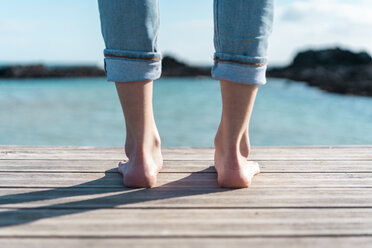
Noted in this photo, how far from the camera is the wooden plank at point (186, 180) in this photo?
99 cm

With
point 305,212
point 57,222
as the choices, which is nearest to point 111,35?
point 57,222

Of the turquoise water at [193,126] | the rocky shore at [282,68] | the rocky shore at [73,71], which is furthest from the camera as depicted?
the rocky shore at [282,68]

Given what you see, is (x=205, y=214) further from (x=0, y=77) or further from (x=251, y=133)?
(x=0, y=77)

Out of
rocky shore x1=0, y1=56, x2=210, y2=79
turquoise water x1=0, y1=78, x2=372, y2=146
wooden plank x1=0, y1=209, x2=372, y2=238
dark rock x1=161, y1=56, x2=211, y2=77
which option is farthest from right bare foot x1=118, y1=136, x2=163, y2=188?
dark rock x1=161, y1=56, x2=211, y2=77

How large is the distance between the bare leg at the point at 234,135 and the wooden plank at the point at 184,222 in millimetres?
151

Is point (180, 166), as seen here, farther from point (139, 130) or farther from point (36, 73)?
point (36, 73)

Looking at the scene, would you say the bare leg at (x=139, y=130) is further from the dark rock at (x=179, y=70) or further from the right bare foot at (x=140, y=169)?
the dark rock at (x=179, y=70)

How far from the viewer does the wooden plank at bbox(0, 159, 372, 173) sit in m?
1.14

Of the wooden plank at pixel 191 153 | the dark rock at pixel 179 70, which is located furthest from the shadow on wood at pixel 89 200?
the dark rock at pixel 179 70

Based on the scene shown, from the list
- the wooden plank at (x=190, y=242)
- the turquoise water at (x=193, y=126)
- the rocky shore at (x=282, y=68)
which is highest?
the wooden plank at (x=190, y=242)

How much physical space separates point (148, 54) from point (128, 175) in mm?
355

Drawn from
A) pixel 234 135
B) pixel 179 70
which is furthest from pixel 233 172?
pixel 179 70

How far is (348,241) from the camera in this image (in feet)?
2.21

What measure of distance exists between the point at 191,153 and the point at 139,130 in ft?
1.58
